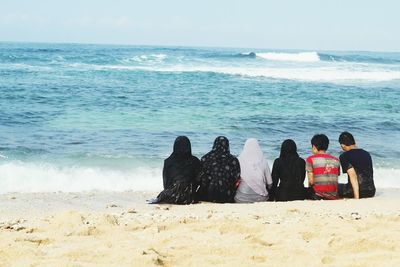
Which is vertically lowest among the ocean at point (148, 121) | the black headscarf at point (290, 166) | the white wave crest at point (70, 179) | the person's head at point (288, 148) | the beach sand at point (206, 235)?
the white wave crest at point (70, 179)

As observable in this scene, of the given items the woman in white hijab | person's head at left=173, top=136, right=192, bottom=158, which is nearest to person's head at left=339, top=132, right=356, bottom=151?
the woman in white hijab

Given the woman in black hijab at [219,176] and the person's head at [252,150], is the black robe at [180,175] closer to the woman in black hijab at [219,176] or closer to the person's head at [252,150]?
the woman in black hijab at [219,176]

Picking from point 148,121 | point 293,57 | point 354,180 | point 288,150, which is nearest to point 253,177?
point 288,150

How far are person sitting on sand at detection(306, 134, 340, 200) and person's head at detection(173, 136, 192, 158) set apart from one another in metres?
1.59

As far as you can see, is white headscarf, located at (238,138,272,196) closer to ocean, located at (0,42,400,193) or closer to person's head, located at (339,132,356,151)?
person's head, located at (339,132,356,151)

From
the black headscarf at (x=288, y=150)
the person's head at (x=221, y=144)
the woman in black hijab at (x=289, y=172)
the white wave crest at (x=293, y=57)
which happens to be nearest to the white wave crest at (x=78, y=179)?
the person's head at (x=221, y=144)

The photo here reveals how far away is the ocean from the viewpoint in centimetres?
919

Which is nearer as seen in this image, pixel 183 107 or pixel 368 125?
pixel 368 125

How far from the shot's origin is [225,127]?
1409 centimetres

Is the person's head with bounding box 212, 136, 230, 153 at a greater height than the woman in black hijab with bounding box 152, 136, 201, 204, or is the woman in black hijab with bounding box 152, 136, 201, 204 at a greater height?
the person's head with bounding box 212, 136, 230, 153

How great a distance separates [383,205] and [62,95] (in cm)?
1551

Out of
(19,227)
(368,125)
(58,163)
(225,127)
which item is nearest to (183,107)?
(225,127)

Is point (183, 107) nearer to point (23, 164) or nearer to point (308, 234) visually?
point (23, 164)

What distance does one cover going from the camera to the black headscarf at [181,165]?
662cm
